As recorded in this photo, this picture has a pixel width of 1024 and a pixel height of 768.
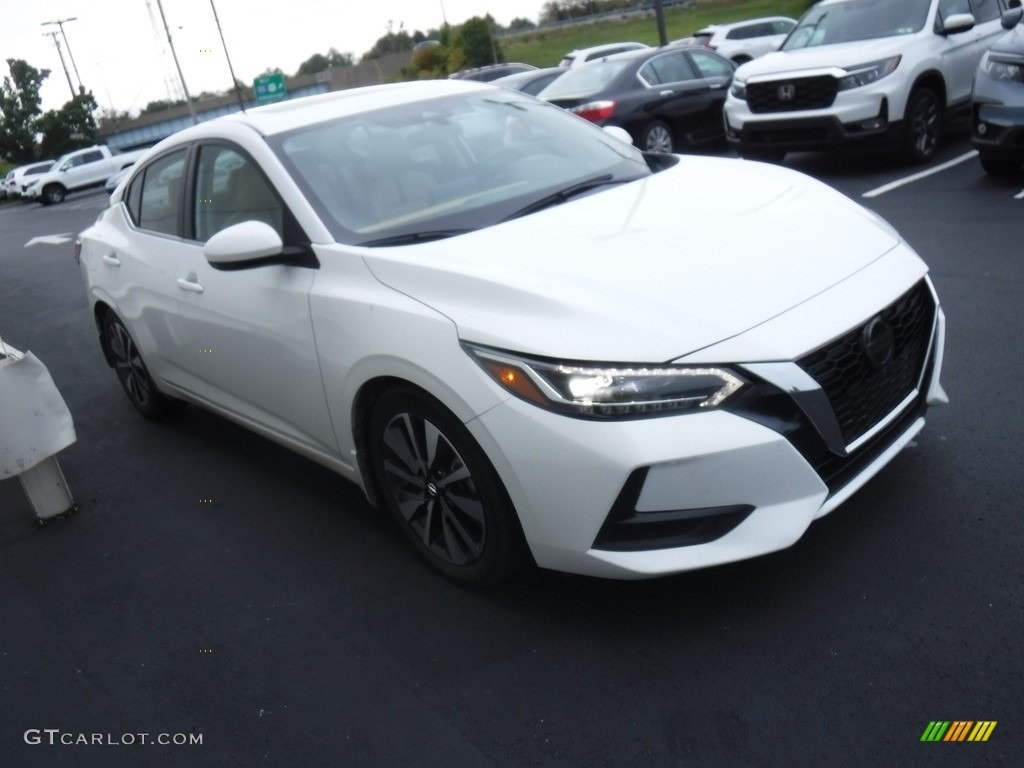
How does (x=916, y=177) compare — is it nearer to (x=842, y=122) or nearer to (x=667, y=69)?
(x=842, y=122)

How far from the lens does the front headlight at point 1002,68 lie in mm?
8133

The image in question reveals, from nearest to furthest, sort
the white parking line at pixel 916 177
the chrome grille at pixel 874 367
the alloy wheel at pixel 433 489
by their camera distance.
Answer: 1. the chrome grille at pixel 874 367
2. the alloy wheel at pixel 433 489
3. the white parking line at pixel 916 177

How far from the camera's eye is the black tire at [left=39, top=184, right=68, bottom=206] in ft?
132

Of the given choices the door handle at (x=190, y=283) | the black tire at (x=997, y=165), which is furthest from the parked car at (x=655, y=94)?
the door handle at (x=190, y=283)

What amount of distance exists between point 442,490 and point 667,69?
431 inches

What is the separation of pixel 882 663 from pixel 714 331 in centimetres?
102

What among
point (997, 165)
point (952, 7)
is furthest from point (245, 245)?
point (952, 7)

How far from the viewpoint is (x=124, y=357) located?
20.1ft

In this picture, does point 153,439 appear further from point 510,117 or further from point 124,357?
point 510,117

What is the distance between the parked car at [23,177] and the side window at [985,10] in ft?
125

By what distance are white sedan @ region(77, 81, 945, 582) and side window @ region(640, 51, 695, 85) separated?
871 cm

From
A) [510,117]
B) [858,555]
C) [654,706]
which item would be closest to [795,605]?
[858,555]

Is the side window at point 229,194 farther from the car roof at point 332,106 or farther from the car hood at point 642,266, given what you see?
the car hood at point 642,266

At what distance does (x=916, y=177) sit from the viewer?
9.91 m
